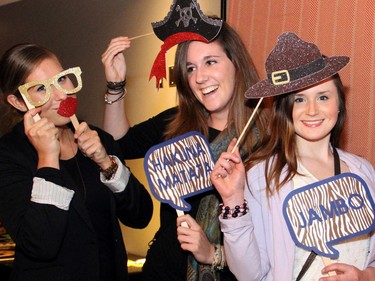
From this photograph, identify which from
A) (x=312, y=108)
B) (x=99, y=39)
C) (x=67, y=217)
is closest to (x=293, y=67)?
(x=312, y=108)

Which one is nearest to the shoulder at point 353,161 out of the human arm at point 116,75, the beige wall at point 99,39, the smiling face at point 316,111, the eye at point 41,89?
the smiling face at point 316,111

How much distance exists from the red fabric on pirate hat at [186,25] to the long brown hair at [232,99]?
38 mm

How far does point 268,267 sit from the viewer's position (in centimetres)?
155

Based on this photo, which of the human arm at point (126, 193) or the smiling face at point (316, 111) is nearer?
the smiling face at point (316, 111)

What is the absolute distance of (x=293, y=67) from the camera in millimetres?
1526

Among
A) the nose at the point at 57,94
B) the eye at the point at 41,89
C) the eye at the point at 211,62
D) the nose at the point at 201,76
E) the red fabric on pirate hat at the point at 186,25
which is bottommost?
the nose at the point at 57,94

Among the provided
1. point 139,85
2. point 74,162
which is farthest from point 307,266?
point 139,85

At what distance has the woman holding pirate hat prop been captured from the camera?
5.61 ft

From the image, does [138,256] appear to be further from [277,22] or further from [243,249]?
[243,249]

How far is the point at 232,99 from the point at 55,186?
2.00 feet

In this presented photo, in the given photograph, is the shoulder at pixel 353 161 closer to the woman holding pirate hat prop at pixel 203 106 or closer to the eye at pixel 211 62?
the woman holding pirate hat prop at pixel 203 106

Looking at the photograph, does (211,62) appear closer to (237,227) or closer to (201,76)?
(201,76)

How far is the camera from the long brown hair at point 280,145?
1.56 m

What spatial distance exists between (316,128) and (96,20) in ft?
11.0
